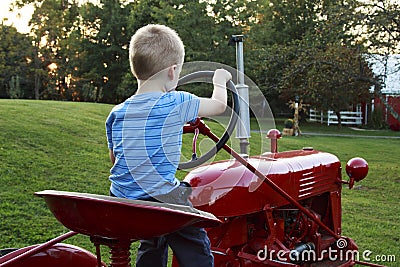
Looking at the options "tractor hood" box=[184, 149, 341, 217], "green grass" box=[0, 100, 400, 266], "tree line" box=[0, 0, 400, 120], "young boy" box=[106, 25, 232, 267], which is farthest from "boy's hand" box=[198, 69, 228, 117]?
"tree line" box=[0, 0, 400, 120]

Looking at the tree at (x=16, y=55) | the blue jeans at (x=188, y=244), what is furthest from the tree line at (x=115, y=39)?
the blue jeans at (x=188, y=244)

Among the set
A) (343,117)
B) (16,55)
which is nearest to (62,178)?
(16,55)

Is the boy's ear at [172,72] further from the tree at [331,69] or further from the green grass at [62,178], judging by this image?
the tree at [331,69]

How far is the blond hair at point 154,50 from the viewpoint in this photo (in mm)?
2127

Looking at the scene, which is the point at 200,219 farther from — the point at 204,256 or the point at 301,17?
the point at 301,17

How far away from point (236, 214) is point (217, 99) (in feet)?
3.18

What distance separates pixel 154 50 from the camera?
212 centimetres

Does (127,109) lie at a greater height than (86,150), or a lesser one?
greater

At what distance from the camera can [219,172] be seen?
9.82 ft

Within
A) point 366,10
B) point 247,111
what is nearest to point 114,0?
point 366,10

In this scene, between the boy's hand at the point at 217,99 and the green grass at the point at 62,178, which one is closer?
the boy's hand at the point at 217,99

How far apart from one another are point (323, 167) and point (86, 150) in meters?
5.64

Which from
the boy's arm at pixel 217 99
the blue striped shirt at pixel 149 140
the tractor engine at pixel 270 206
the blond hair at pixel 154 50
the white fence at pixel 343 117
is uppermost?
the blond hair at pixel 154 50

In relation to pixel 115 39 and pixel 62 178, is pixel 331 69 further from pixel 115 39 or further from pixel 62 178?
pixel 115 39
